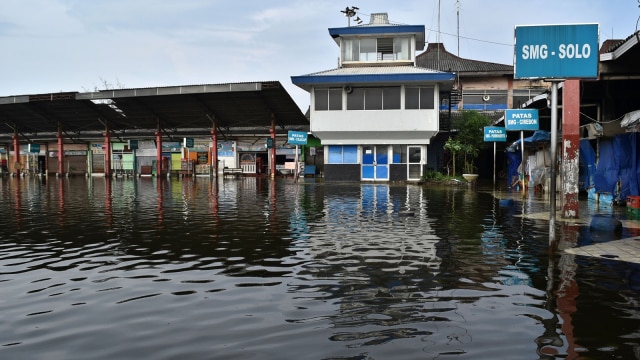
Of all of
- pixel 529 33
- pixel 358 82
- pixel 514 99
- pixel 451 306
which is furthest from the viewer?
pixel 514 99

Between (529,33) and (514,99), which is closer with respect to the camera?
(529,33)

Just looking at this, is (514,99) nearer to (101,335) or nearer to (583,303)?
(583,303)

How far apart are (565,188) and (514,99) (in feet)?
109

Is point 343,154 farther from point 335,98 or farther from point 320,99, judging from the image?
point 320,99

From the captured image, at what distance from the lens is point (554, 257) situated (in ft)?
26.6

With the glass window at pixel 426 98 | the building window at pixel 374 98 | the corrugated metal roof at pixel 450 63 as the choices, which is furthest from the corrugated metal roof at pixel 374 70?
the corrugated metal roof at pixel 450 63

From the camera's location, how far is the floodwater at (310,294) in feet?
14.2

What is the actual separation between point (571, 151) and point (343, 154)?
2118 cm

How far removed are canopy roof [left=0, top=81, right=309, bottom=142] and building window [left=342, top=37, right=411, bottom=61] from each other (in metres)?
5.27

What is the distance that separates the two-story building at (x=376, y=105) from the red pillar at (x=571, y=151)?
1745 centimetres

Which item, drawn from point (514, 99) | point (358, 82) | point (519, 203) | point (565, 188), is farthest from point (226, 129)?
point (565, 188)

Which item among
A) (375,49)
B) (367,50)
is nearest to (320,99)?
(367,50)

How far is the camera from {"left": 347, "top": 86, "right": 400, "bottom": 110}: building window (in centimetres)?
3184

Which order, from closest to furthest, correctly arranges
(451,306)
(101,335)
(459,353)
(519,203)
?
(459,353), (101,335), (451,306), (519,203)
